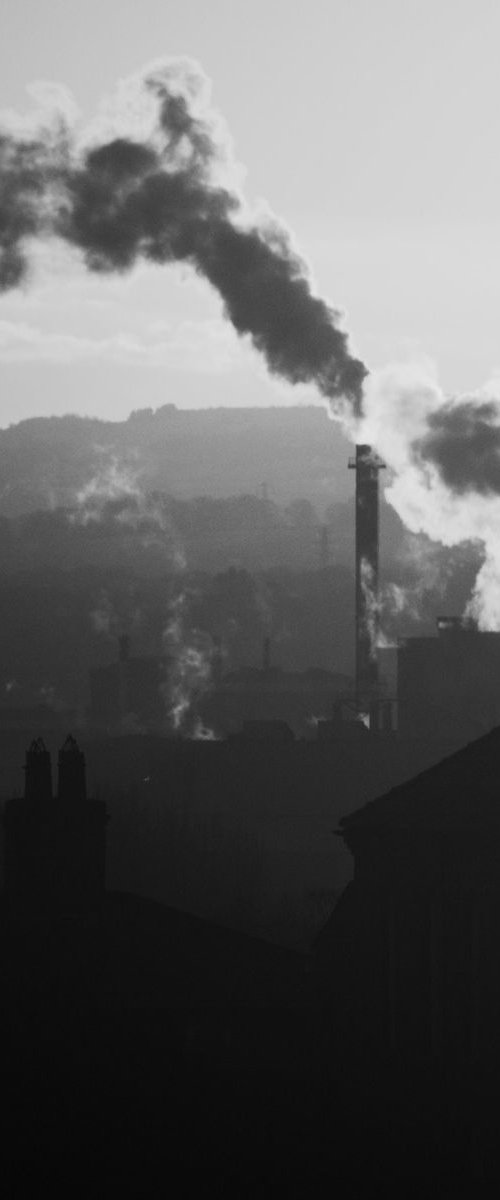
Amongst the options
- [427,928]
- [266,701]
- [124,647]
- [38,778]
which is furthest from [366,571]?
[427,928]

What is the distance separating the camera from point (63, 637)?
156875 mm

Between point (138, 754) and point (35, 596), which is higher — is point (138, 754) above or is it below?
below

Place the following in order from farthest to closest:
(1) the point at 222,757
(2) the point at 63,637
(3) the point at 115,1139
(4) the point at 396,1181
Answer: (2) the point at 63,637
(1) the point at 222,757
(3) the point at 115,1139
(4) the point at 396,1181

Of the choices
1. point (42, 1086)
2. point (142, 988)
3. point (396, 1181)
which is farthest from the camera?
point (142, 988)

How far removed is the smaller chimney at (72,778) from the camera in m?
22.8

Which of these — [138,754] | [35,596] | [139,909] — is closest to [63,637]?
[35,596]

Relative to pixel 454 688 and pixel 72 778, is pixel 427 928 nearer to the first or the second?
pixel 72 778

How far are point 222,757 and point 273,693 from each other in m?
32.1

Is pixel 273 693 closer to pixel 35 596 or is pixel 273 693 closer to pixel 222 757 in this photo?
pixel 222 757

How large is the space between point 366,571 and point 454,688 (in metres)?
6.21

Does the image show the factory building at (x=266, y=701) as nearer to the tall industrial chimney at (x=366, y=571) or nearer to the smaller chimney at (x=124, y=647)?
the smaller chimney at (x=124, y=647)

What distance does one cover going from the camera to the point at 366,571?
9494 centimetres

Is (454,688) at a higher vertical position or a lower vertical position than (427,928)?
higher

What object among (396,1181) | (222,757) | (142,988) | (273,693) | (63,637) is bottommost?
(396,1181)
